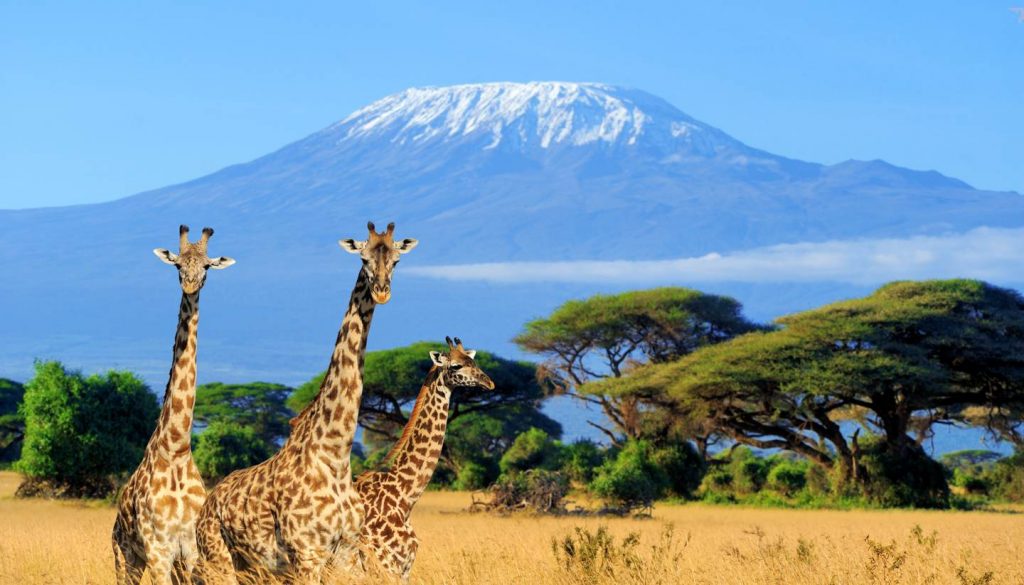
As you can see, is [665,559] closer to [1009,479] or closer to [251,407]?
[1009,479]

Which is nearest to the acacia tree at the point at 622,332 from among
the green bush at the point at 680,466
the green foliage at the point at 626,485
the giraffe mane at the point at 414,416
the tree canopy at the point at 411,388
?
the tree canopy at the point at 411,388

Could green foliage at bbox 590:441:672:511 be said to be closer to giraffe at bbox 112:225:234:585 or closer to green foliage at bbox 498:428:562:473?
green foliage at bbox 498:428:562:473

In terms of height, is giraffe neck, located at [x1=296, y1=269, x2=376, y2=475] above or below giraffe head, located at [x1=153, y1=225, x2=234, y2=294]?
below

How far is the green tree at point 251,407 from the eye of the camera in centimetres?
6875

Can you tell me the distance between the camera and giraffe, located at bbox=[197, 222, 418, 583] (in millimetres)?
10750

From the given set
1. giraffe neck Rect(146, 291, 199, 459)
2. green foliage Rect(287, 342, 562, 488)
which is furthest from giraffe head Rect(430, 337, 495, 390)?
green foliage Rect(287, 342, 562, 488)

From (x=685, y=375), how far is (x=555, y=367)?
1162cm

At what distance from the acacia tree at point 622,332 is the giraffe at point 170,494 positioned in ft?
133

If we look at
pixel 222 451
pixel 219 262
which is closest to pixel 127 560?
pixel 219 262

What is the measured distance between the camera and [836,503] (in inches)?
1671

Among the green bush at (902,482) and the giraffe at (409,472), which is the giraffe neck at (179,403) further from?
the green bush at (902,482)

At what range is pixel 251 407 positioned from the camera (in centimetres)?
7075

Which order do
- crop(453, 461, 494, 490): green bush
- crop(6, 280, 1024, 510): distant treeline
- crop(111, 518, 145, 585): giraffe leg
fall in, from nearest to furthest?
crop(111, 518, 145, 585): giraffe leg → crop(6, 280, 1024, 510): distant treeline → crop(453, 461, 494, 490): green bush

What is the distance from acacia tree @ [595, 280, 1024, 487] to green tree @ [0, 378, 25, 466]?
94.6ft
